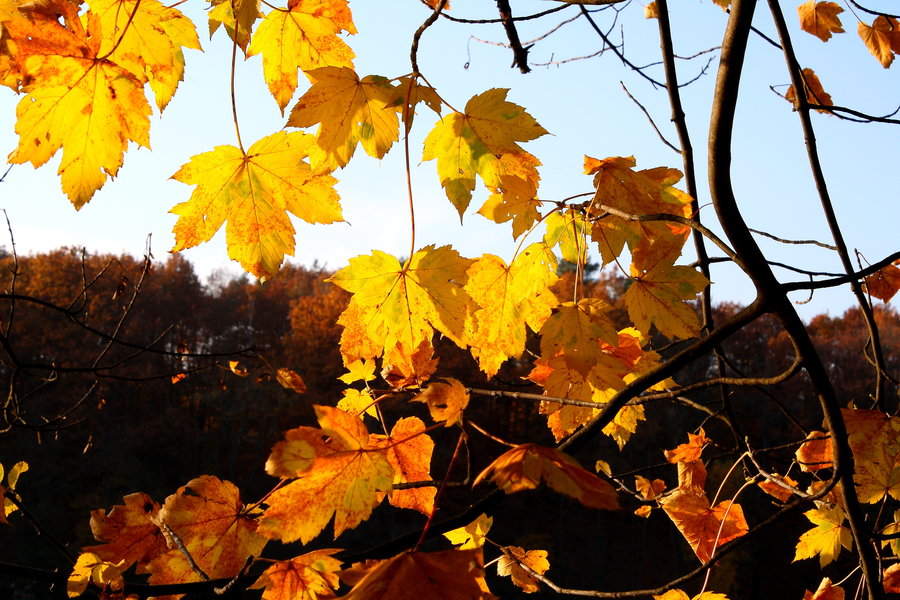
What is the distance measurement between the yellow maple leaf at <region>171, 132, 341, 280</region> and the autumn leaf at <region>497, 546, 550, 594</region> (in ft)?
3.74

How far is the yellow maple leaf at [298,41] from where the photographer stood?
1.02 m

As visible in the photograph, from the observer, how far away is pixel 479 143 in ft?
3.23

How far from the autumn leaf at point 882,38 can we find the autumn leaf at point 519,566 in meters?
1.91

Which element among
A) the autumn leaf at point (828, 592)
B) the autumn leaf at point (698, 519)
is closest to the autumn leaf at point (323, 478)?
the autumn leaf at point (698, 519)

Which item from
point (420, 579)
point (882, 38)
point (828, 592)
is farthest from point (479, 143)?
point (882, 38)

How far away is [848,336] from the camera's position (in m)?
34.4

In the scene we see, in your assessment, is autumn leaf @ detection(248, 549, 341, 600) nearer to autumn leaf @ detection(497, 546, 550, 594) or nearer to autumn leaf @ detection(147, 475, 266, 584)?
autumn leaf @ detection(147, 475, 266, 584)

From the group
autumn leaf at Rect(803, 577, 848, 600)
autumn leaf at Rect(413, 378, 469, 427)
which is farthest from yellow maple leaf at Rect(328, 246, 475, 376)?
autumn leaf at Rect(803, 577, 848, 600)

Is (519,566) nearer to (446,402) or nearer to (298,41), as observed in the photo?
(446,402)

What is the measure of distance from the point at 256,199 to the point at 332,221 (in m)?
0.12

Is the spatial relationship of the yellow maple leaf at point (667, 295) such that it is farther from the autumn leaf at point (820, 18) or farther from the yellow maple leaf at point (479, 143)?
the autumn leaf at point (820, 18)

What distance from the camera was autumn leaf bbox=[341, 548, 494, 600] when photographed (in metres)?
0.60

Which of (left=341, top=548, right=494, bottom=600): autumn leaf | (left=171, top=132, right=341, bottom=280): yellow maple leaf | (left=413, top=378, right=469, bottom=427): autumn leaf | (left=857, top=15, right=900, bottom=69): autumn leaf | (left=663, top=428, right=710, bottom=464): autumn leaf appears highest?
(left=857, top=15, right=900, bottom=69): autumn leaf

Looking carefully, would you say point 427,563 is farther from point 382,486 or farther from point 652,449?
point 652,449
